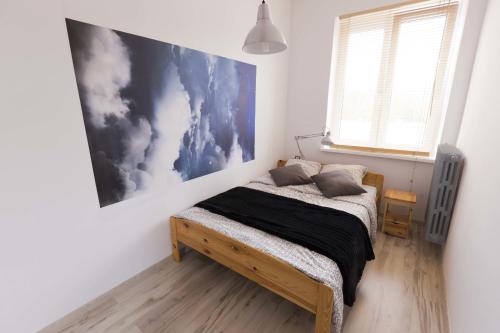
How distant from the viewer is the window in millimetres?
2500

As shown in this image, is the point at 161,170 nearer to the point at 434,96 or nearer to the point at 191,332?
the point at 191,332

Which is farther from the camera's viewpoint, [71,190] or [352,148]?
[352,148]

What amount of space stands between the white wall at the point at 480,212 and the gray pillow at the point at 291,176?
1425 mm

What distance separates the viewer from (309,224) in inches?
71.9

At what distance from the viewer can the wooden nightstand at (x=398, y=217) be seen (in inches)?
97.0

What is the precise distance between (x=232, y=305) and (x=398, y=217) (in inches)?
87.8

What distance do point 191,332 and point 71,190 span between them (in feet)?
3.95

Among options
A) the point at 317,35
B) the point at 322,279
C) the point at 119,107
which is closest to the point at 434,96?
the point at 317,35

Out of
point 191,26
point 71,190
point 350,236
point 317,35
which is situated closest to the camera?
point 71,190

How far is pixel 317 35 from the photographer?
3.05 m

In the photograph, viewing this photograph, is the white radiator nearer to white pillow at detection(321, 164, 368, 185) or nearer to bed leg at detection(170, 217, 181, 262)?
white pillow at detection(321, 164, 368, 185)

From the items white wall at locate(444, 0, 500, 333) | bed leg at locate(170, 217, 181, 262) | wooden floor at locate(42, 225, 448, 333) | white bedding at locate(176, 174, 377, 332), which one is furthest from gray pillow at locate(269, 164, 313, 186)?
white wall at locate(444, 0, 500, 333)

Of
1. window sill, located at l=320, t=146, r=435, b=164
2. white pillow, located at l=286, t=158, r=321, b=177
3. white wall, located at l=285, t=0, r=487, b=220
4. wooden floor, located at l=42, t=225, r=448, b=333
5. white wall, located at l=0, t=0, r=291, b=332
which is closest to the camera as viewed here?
white wall, located at l=0, t=0, r=291, b=332

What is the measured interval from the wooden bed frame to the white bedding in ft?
0.13
